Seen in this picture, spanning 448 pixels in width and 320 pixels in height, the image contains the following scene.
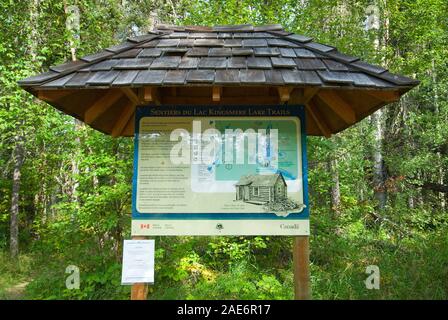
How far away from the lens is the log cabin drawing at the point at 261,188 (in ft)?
9.31

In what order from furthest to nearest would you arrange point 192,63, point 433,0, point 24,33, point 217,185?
point 433,0 → point 24,33 → point 217,185 → point 192,63

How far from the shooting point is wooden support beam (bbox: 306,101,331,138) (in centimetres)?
351

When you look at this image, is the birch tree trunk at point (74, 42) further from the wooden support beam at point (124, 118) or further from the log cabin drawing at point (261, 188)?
the log cabin drawing at point (261, 188)

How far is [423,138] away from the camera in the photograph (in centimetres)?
923

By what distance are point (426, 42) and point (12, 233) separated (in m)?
13.3

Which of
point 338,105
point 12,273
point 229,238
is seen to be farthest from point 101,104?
point 12,273

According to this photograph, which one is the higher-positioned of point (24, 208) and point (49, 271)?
point (24, 208)

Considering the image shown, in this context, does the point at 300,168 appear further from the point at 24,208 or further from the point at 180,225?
the point at 24,208

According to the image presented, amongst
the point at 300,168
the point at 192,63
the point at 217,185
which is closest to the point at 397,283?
the point at 300,168

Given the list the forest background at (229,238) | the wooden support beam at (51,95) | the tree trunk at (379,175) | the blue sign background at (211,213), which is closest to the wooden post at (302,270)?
the blue sign background at (211,213)

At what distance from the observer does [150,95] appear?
2693mm

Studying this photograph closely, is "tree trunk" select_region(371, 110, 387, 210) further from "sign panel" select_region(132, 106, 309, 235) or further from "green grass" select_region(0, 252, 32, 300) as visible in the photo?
"green grass" select_region(0, 252, 32, 300)

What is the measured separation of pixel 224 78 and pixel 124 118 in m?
1.69

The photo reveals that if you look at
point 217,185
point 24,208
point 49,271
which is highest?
point 217,185
